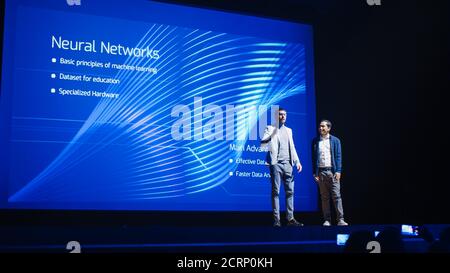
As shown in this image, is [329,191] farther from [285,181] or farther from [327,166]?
[285,181]

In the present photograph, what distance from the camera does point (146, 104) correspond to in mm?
6379

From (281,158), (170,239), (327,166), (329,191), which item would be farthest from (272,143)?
(170,239)

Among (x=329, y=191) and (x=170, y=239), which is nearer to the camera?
(x=170, y=239)

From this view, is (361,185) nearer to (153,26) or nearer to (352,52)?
(352,52)

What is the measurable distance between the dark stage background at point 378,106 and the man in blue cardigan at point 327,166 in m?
0.88

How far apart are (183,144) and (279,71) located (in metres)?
1.62

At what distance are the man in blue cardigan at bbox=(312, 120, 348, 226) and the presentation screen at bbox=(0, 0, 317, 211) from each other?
1.72 feet

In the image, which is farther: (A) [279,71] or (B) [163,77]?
(A) [279,71]

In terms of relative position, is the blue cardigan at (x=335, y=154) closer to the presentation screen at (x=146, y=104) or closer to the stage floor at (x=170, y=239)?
the presentation screen at (x=146, y=104)

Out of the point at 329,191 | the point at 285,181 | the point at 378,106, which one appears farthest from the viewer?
the point at 378,106

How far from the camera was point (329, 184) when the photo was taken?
6523 mm

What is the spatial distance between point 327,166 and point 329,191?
333 mm

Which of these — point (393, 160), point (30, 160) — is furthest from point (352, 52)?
point (30, 160)
